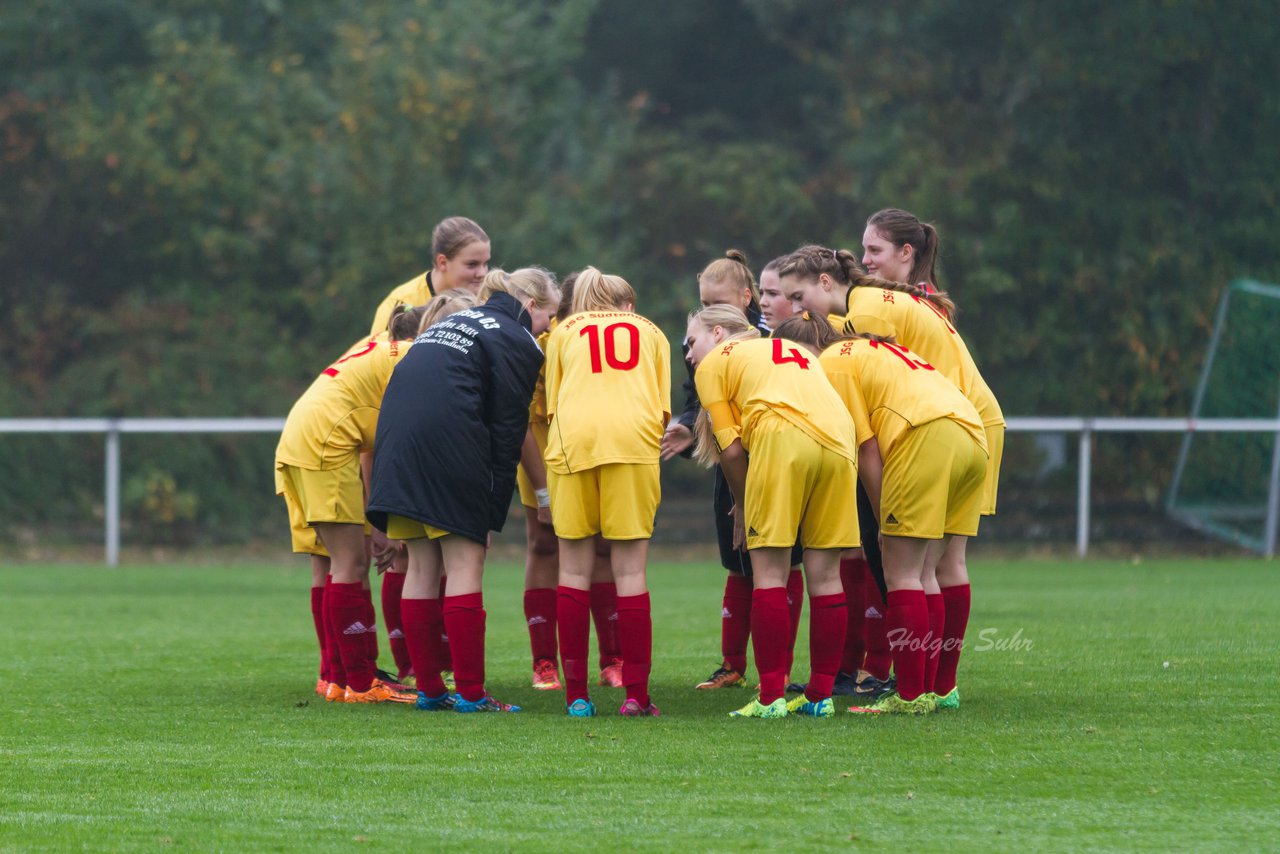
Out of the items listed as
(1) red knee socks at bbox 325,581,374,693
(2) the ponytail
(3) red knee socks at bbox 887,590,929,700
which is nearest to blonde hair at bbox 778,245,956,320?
(2) the ponytail

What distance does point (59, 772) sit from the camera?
16.2 feet

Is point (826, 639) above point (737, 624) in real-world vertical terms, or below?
above

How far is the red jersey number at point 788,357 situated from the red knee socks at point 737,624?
133cm

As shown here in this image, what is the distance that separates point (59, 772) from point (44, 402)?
15964 mm

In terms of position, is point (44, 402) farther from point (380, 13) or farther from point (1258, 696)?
point (1258, 696)

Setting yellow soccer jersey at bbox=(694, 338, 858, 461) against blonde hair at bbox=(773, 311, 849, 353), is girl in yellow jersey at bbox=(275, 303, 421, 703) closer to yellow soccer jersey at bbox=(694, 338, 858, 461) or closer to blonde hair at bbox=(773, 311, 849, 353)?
yellow soccer jersey at bbox=(694, 338, 858, 461)

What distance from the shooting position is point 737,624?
7020mm

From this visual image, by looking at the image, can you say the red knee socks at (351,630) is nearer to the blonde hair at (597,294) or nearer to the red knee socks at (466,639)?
the red knee socks at (466,639)

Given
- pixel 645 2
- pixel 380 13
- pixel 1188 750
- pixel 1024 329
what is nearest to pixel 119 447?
pixel 380 13

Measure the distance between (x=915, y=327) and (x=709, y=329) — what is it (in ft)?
2.44

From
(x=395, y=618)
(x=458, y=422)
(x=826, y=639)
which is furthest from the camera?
(x=395, y=618)

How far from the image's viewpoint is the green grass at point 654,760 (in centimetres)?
415

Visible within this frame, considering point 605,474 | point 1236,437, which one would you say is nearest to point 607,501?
point 605,474

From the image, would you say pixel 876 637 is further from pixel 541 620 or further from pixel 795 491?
pixel 541 620
